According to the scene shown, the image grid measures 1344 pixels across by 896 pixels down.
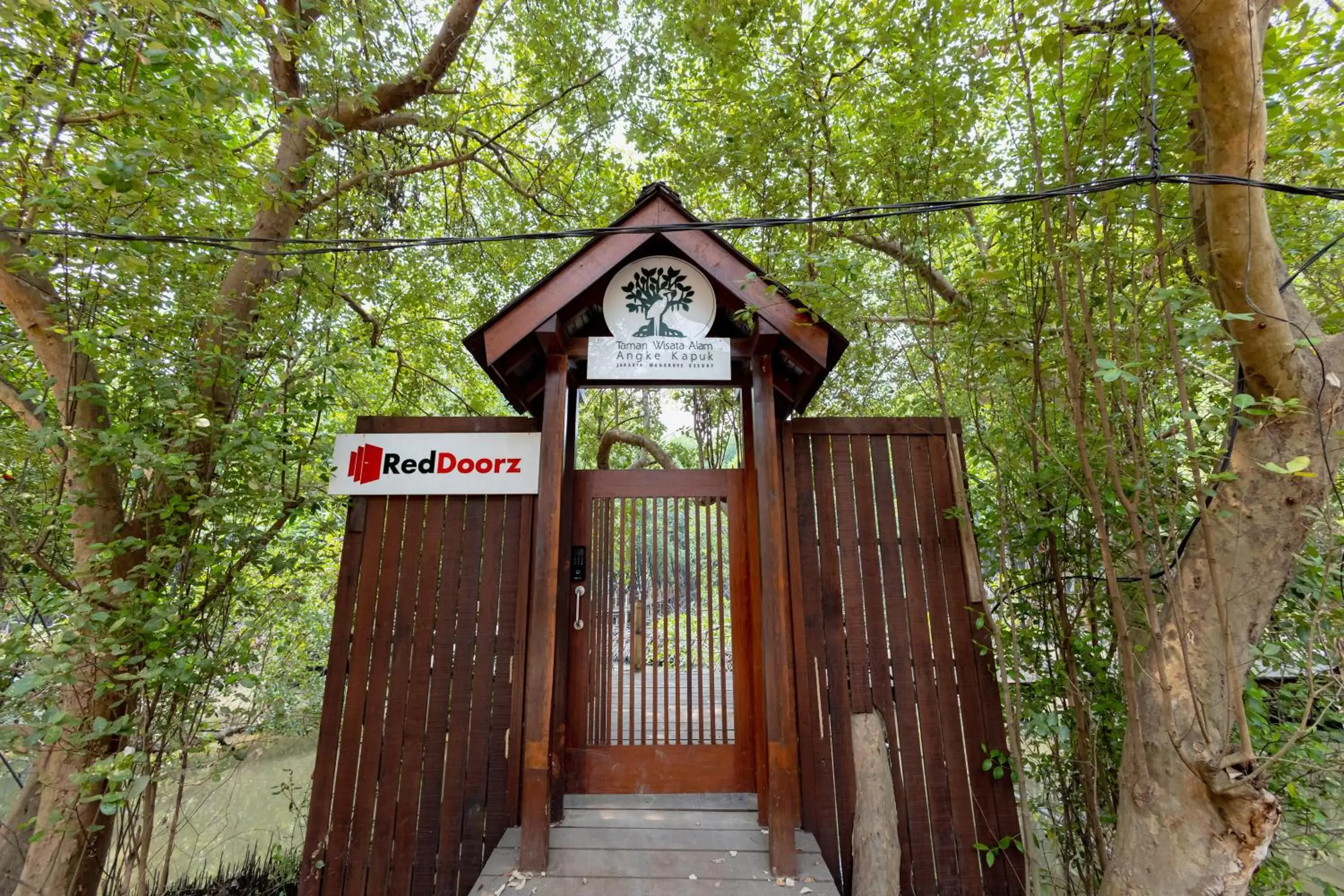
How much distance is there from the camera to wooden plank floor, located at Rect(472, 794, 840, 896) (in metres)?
2.19

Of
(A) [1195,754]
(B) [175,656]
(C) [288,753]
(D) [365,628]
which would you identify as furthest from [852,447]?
(C) [288,753]

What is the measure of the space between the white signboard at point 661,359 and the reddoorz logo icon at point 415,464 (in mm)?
845

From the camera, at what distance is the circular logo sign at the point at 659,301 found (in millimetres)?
2875

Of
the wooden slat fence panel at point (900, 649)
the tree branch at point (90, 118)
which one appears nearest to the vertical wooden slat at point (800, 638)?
the wooden slat fence panel at point (900, 649)

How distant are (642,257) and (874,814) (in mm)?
3220

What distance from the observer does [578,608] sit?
299 centimetres

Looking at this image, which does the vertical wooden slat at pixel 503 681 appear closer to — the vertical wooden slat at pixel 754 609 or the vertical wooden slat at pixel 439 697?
the vertical wooden slat at pixel 439 697

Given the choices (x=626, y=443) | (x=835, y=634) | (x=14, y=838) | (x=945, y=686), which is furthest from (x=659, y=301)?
(x=14, y=838)

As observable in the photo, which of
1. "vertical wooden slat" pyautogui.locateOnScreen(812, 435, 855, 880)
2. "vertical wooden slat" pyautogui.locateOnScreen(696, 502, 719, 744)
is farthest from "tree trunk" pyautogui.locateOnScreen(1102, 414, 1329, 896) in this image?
"vertical wooden slat" pyautogui.locateOnScreen(696, 502, 719, 744)

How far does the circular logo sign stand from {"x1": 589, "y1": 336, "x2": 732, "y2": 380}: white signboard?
0.06 metres

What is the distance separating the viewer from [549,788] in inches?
96.7

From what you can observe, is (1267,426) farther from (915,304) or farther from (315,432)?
(315,432)

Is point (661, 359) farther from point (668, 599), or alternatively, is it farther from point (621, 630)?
point (621, 630)

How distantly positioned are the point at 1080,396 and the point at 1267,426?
1.91 ft
